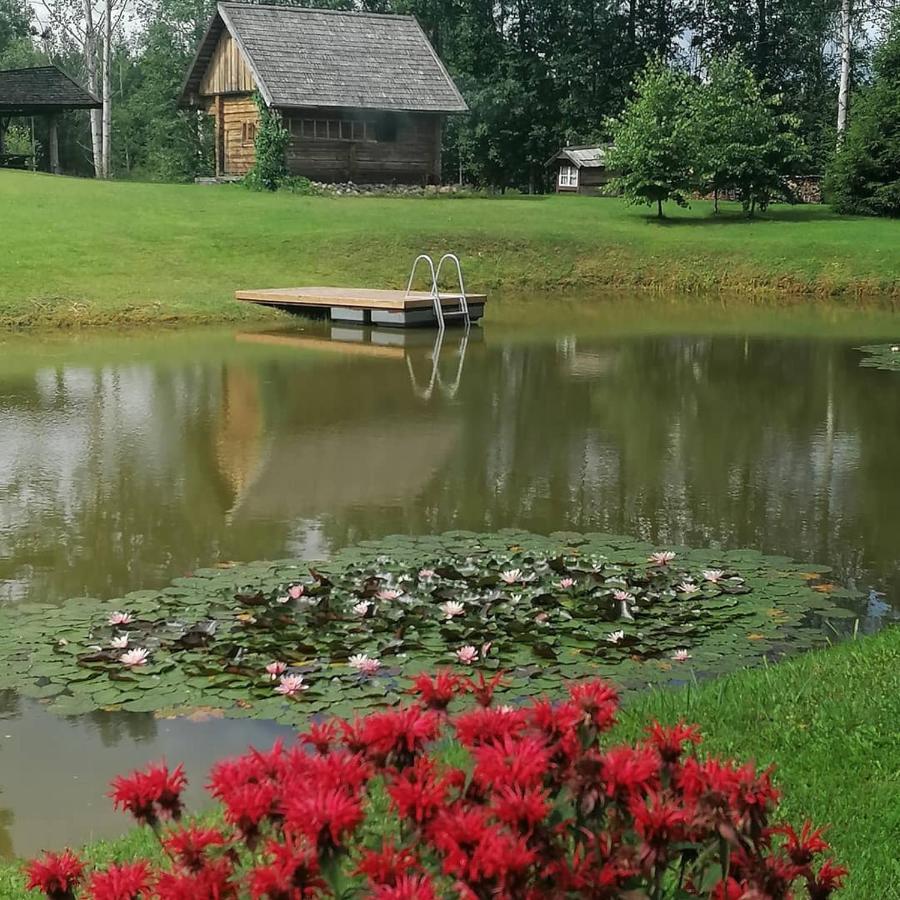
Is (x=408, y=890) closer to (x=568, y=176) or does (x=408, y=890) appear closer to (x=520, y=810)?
(x=520, y=810)

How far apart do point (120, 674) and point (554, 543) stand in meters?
3.44

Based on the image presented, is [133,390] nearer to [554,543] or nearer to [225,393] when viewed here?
[225,393]

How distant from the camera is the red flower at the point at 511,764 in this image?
7.47 ft

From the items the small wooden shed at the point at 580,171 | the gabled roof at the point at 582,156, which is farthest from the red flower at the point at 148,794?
the gabled roof at the point at 582,156

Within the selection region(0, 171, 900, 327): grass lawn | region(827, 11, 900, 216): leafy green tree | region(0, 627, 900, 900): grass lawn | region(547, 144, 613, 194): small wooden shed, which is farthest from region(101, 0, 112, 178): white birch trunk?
region(0, 627, 900, 900): grass lawn

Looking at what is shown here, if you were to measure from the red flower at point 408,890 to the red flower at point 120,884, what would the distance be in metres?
0.46

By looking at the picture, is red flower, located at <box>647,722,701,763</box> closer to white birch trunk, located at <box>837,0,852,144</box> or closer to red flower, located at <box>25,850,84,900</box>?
red flower, located at <box>25,850,84,900</box>

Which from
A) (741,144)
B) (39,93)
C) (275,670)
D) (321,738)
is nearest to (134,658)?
(275,670)

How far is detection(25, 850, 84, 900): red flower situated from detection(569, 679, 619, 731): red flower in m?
1.04

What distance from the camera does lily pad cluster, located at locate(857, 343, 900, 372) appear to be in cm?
1761

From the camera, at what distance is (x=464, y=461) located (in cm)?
1139

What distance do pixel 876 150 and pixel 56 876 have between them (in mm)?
39032

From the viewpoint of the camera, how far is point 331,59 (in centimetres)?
4272

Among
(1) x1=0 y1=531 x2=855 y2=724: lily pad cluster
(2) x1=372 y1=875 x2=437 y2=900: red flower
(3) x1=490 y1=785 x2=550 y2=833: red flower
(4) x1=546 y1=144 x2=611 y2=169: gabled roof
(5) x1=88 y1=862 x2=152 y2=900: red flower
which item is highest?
(4) x1=546 y1=144 x2=611 y2=169: gabled roof
